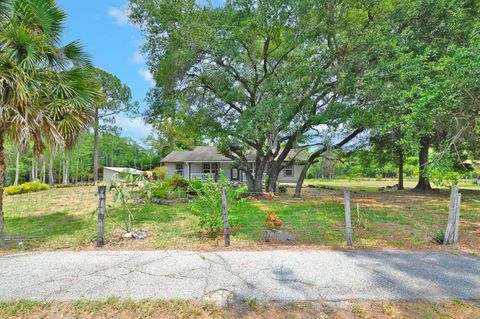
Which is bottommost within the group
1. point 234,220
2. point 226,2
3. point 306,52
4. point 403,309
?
point 403,309

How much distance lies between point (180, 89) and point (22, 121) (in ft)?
24.9

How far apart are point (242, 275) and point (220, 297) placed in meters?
0.62

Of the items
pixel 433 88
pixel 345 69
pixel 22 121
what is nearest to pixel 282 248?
pixel 433 88

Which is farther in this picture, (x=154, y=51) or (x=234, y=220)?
(x=154, y=51)

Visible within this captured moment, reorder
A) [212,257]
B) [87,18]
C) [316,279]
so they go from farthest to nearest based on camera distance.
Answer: [87,18]
[212,257]
[316,279]

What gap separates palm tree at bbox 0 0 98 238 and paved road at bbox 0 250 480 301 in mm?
2522

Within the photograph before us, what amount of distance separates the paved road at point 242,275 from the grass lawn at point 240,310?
0.43 feet

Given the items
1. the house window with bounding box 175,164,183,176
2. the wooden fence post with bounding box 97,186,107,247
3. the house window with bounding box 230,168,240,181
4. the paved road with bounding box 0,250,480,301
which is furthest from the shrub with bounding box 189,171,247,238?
the house window with bounding box 175,164,183,176

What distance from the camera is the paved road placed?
112 inches

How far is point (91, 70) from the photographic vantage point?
6.42 metres

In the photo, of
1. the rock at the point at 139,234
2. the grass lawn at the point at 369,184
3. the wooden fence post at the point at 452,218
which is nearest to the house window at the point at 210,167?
the grass lawn at the point at 369,184

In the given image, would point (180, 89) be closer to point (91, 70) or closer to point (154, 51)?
point (154, 51)

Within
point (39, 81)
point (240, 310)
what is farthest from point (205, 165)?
point (240, 310)

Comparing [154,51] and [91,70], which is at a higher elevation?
[154,51]
